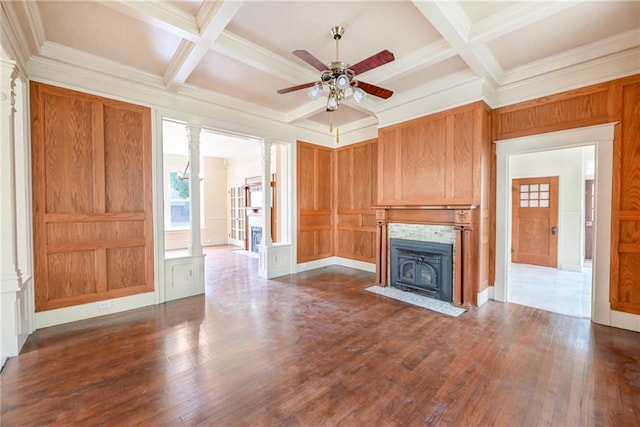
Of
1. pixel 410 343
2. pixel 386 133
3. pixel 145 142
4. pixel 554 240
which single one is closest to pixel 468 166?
pixel 386 133

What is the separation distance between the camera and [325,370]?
2344 millimetres

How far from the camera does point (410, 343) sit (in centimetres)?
280

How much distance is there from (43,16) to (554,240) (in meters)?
8.85

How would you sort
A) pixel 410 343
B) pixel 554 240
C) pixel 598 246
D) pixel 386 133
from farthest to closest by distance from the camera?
pixel 554 240
pixel 386 133
pixel 598 246
pixel 410 343

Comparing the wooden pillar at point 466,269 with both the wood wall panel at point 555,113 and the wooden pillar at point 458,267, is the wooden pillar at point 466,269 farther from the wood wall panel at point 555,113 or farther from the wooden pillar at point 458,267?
the wood wall panel at point 555,113

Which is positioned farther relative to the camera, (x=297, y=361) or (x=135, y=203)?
(x=135, y=203)

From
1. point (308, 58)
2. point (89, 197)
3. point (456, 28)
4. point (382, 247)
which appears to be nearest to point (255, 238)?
point (382, 247)

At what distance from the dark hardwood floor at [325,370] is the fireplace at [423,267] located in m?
Answer: 0.58

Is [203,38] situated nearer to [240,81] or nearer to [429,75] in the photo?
[240,81]

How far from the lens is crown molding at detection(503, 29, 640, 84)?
2.90 m

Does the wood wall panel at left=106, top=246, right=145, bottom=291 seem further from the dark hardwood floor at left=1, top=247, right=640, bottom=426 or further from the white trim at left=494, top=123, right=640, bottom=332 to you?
the white trim at left=494, top=123, right=640, bottom=332

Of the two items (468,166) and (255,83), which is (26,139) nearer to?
(255,83)

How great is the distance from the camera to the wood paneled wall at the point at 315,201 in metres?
5.84

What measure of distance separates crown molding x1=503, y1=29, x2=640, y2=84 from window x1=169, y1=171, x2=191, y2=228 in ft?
29.7
